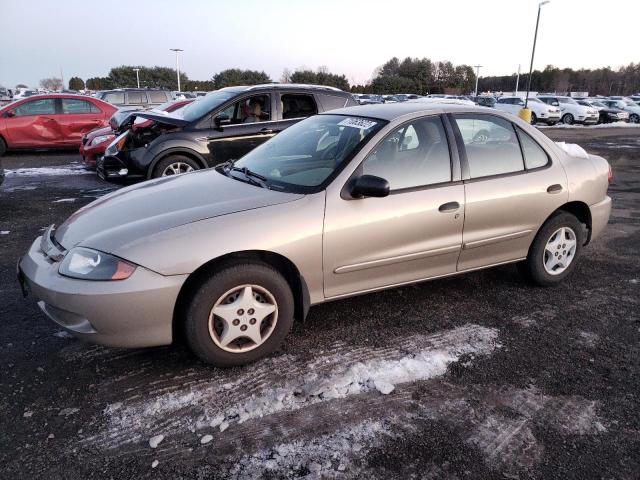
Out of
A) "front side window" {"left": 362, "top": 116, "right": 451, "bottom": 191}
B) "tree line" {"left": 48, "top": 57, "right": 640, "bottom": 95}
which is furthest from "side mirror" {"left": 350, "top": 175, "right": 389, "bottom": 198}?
"tree line" {"left": 48, "top": 57, "right": 640, "bottom": 95}

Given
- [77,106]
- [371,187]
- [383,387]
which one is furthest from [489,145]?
[77,106]

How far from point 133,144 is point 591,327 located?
20.9ft

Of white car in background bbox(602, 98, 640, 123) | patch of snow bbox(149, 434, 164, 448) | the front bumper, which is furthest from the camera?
white car in background bbox(602, 98, 640, 123)

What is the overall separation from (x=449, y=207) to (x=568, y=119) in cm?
3055

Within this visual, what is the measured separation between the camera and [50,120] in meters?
12.0

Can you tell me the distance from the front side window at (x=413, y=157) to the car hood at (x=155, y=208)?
2.21 ft

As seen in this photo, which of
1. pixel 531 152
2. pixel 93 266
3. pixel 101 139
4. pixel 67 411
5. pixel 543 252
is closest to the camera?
pixel 67 411

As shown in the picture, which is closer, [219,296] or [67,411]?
[67,411]

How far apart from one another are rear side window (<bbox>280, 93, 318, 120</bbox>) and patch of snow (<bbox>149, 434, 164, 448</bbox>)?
19.2 ft

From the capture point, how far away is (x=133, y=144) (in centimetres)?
729

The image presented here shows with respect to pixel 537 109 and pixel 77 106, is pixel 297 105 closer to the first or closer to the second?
pixel 77 106

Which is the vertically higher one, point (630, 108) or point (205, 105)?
point (205, 105)

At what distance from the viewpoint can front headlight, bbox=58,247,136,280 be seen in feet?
8.66

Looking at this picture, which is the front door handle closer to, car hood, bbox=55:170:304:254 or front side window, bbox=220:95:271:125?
car hood, bbox=55:170:304:254
